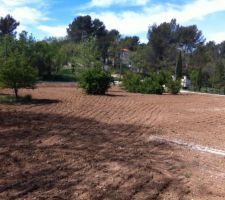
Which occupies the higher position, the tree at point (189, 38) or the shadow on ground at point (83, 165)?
the tree at point (189, 38)

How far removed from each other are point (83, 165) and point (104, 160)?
49 centimetres

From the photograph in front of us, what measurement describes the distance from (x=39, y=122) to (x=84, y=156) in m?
3.80

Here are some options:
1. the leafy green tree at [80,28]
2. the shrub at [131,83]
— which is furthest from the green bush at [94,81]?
the leafy green tree at [80,28]

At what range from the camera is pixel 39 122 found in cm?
1031

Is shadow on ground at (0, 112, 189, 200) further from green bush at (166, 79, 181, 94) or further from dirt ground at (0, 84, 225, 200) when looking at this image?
green bush at (166, 79, 181, 94)

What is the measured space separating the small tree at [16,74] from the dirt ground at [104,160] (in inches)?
197

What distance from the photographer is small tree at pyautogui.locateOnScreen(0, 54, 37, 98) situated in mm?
16125

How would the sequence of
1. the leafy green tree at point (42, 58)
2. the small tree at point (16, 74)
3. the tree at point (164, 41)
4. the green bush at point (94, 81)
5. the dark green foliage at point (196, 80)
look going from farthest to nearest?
the tree at point (164, 41), the dark green foliage at point (196, 80), the leafy green tree at point (42, 58), the green bush at point (94, 81), the small tree at point (16, 74)

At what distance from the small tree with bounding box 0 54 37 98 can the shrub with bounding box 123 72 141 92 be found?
1355cm

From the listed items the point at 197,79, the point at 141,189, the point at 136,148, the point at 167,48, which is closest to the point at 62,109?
the point at 136,148

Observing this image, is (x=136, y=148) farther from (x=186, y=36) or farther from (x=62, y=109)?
(x=186, y=36)

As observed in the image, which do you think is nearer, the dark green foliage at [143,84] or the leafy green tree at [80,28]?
the dark green foliage at [143,84]

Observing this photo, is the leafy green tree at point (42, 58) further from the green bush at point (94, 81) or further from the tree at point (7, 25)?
the tree at point (7, 25)

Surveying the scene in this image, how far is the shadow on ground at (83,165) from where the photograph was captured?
16.8 ft
